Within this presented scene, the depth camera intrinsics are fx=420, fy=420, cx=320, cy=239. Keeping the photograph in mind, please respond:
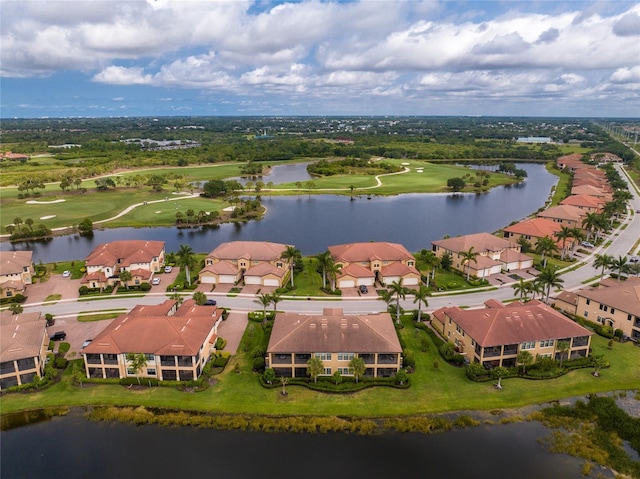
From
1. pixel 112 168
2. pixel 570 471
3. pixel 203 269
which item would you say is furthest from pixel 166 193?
pixel 570 471

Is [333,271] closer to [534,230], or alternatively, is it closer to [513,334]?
[513,334]

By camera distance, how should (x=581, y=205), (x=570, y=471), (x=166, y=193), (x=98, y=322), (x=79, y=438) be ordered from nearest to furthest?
(x=570, y=471), (x=79, y=438), (x=98, y=322), (x=581, y=205), (x=166, y=193)

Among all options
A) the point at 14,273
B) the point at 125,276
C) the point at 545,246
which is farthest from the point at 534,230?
the point at 14,273

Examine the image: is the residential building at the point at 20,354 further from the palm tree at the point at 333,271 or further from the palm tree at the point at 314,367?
the palm tree at the point at 333,271

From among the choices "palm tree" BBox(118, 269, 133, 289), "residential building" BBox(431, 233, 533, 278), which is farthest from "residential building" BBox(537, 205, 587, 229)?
"palm tree" BBox(118, 269, 133, 289)

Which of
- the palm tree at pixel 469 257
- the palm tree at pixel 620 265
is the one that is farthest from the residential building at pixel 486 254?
the palm tree at pixel 620 265

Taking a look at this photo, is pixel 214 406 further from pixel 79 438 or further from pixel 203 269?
pixel 203 269
